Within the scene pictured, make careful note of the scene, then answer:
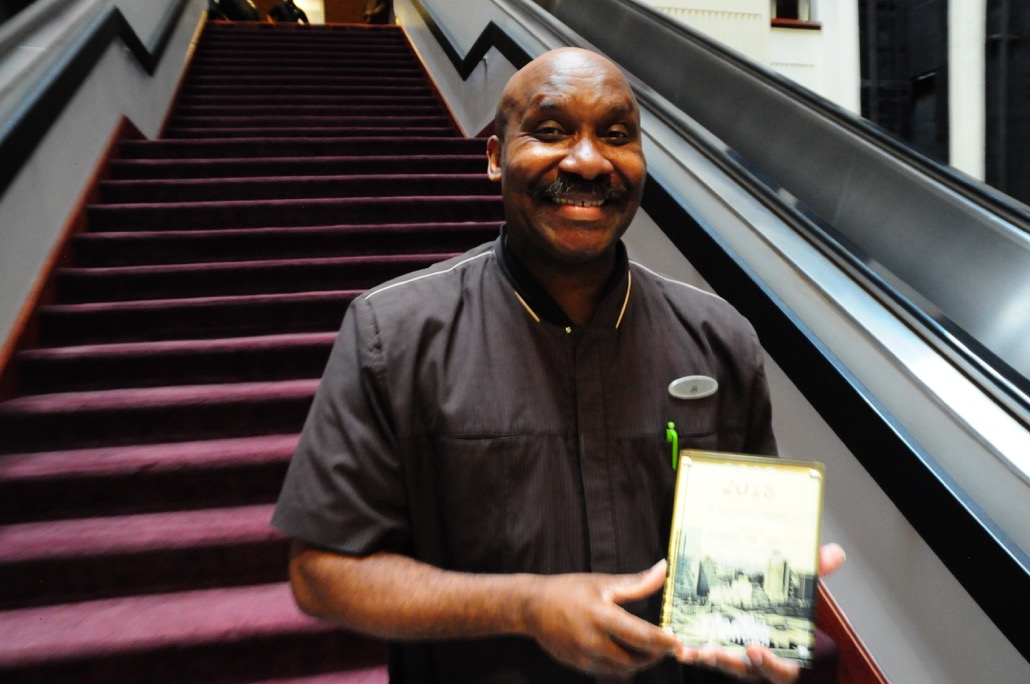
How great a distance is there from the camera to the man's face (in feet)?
2.54

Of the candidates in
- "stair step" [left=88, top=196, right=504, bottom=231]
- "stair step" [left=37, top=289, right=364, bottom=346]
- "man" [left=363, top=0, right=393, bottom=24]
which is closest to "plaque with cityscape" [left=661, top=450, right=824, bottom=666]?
"stair step" [left=37, top=289, right=364, bottom=346]

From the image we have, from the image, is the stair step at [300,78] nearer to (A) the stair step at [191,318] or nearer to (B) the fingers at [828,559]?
(A) the stair step at [191,318]

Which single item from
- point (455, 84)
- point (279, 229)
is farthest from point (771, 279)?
point (455, 84)

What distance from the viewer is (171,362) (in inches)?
94.6

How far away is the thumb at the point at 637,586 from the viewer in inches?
23.4

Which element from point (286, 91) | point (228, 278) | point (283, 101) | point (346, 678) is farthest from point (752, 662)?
point (286, 91)

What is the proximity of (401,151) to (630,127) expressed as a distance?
3.38 m

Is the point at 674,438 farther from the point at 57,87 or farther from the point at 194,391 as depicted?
the point at 57,87

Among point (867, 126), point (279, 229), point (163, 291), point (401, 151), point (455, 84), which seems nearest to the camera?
point (867, 126)

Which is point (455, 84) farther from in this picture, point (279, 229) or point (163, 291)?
point (163, 291)

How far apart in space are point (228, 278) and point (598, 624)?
8.40 feet

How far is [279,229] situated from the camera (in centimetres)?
303

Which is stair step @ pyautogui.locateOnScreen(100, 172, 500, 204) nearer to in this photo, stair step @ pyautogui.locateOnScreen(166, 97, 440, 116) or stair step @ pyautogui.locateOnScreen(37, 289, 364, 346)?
stair step @ pyautogui.locateOnScreen(37, 289, 364, 346)

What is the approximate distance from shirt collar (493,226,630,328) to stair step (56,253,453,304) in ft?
6.91
